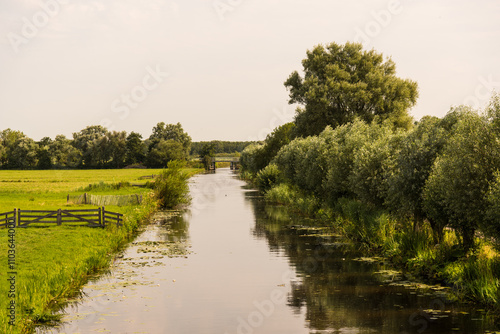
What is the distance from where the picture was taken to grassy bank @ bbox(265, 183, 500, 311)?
1862cm

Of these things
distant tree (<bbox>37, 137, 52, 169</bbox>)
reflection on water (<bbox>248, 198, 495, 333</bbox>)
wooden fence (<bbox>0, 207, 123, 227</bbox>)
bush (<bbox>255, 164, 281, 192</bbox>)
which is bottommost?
reflection on water (<bbox>248, 198, 495, 333</bbox>)

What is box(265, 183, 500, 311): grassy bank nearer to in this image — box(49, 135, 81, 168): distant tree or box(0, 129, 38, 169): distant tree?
box(0, 129, 38, 169): distant tree

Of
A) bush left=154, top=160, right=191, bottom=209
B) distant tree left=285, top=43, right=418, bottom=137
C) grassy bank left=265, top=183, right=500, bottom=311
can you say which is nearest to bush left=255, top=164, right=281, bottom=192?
distant tree left=285, top=43, right=418, bottom=137

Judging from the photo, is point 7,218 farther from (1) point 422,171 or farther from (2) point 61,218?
(1) point 422,171

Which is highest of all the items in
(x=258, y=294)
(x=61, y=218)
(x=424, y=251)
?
(x=61, y=218)

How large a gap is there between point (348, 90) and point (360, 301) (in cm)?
5162

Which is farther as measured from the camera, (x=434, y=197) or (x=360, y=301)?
(x=434, y=197)

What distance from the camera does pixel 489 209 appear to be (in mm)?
18016

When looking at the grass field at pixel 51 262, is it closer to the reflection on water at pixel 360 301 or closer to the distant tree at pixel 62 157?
the reflection on water at pixel 360 301

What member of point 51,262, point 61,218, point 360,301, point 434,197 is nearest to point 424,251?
point 434,197

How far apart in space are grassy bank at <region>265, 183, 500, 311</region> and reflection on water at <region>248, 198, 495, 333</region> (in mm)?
824

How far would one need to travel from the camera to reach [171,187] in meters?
55.7

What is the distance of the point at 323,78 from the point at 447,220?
171 ft

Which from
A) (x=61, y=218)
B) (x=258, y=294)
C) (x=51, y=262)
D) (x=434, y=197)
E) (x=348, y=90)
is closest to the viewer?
(x=258, y=294)
